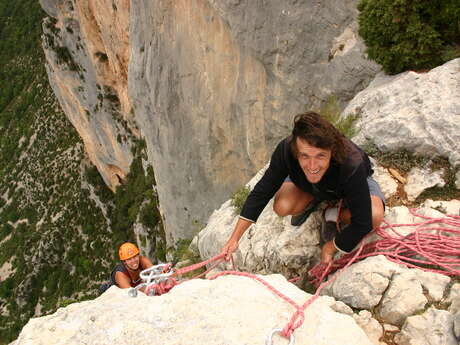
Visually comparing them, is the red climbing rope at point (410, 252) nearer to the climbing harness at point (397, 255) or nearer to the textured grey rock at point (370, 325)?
the climbing harness at point (397, 255)

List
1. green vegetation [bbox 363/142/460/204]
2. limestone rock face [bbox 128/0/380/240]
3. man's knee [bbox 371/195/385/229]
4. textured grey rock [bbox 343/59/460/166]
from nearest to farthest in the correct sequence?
1. man's knee [bbox 371/195/385/229]
2. green vegetation [bbox 363/142/460/204]
3. textured grey rock [bbox 343/59/460/166]
4. limestone rock face [bbox 128/0/380/240]

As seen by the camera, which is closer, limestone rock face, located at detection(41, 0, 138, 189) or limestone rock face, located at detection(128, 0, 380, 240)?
limestone rock face, located at detection(128, 0, 380, 240)

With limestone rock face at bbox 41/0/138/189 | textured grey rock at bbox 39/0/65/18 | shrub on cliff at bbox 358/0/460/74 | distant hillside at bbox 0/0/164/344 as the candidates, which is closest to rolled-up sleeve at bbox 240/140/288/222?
shrub on cliff at bbox 358/0/460/74

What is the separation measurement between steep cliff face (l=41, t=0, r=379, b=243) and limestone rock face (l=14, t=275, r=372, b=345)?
6.42 metres

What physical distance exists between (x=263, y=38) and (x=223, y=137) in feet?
13.6

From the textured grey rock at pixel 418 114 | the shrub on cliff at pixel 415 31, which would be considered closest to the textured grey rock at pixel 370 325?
the textured grey rock at pixel 418 114

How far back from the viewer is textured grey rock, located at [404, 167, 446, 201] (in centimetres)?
416

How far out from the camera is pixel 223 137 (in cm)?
1334

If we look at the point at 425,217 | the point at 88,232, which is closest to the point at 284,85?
the point at 425,217

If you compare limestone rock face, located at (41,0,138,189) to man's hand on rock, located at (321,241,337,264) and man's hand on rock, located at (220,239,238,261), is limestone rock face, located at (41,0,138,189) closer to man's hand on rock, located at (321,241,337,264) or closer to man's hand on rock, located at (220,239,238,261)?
man's hand on rock, located at (220,239,238,261)

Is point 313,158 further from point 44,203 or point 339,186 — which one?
point 44,203

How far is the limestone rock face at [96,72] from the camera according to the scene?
2144 centimetres

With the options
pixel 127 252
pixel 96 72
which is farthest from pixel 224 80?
pixel 96 72

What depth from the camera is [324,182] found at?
344cm
